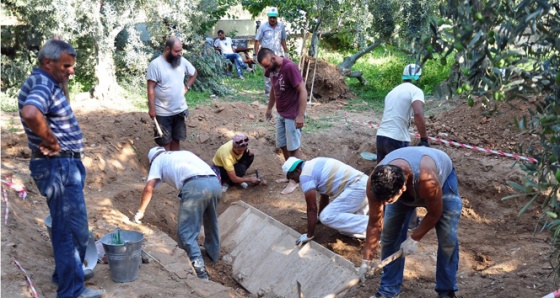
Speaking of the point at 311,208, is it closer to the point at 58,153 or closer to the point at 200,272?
the point at 200,272

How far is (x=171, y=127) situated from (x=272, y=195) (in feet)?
5.40

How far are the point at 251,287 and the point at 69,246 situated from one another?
2.19 metres

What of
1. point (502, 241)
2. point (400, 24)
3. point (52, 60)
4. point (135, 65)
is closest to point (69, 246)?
point (52, 60)

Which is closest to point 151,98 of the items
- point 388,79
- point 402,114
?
point 402,114

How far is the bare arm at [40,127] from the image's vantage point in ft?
12.0

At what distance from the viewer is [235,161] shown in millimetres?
7699

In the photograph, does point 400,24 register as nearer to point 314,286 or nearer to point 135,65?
point 135,65

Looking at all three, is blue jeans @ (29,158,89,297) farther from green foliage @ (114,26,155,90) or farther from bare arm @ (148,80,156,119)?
Answer: green foliage @ (114,26,155,90)

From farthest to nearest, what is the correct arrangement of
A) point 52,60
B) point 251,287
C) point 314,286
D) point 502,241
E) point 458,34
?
point 502,241 → point 251,287 → point 314,286 → point 52,60 → point 458,34

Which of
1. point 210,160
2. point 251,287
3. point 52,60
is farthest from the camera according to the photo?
point 210,160

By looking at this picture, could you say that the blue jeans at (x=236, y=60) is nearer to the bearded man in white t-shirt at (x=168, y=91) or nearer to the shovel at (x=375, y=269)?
the bearded man in white t-shirt at (x=168, y=91)

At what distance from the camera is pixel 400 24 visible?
1300 cm

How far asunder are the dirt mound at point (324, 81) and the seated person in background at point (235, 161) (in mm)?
4025

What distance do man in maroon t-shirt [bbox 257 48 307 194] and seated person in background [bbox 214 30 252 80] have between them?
22.5 feet
